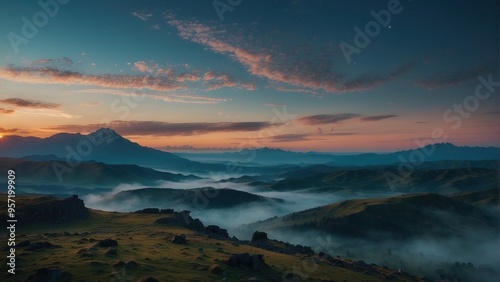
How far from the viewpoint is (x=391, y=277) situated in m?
85.7

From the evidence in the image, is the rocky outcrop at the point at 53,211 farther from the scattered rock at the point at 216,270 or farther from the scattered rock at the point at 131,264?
the scattered rock at the point at 216,270

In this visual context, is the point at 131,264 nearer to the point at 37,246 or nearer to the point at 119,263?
the point at 119,263

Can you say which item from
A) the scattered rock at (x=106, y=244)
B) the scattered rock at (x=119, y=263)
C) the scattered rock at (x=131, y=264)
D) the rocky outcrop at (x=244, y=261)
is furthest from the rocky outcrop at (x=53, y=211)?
the rocky outcrop at (x=244, y=261)

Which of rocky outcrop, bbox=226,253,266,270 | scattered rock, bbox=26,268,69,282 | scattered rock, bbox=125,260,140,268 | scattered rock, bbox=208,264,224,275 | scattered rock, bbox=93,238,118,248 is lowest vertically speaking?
rocky outcrop, bbox=226,253,266,270

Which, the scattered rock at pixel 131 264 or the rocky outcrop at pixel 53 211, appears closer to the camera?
the scattered rock at pixel 131 264

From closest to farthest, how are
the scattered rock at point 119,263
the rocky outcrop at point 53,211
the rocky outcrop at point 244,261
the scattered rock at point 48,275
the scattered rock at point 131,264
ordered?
the scattered rock at point 48,275, the scattered rock at point 119,263, the scattered rock at point 131,264, the rocky outcrop at point 244,261, the rocky outcrop at point 53,211

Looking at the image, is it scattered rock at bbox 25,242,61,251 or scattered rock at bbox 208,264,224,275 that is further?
scattered rock at bbox 25,242,61,251

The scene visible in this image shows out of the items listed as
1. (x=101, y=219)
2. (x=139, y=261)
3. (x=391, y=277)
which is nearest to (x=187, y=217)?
(x=101, y=219)

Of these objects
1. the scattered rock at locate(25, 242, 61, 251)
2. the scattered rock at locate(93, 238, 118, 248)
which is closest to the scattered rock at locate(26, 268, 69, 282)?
the scattered rock at locate(93, 238, 118, 248)

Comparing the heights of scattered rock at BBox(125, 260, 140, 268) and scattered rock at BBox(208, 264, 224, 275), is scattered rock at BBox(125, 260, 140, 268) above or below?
above

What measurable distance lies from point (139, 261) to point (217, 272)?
12.1m

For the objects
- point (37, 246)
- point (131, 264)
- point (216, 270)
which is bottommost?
point (216, 270)

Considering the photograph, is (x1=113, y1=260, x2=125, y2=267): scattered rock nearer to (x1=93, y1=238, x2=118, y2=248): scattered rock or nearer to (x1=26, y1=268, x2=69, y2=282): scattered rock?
(x1=26, y1=268, x2=69, y2=282): scattered rock

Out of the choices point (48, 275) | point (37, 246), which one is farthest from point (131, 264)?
point (37, 246)
